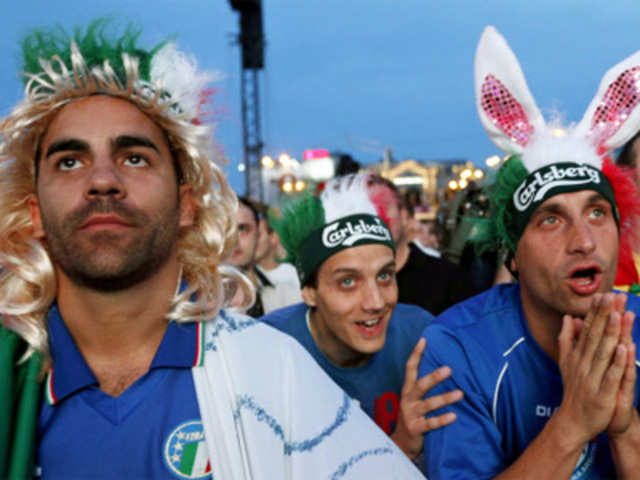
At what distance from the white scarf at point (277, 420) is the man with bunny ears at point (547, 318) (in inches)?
15.5

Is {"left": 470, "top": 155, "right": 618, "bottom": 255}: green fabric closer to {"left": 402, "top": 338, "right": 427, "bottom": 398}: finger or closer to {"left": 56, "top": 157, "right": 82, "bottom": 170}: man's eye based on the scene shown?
{"left": 402, "top": 338, "right": 427, "bottom": 398}: finger

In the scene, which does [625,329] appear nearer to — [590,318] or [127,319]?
[590,318]

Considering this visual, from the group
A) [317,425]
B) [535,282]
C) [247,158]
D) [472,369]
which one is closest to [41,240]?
[317,425]

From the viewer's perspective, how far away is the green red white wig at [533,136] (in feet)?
7.68

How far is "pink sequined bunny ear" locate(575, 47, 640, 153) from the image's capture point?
2.46m

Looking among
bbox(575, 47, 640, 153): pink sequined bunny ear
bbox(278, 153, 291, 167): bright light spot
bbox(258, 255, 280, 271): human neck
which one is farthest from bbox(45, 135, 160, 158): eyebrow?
bbox(278, 153, 291, 167): bright light spot

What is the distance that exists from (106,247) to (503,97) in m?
1.63

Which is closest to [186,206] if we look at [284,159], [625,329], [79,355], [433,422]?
[79,355]

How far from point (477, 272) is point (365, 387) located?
2.33 meters

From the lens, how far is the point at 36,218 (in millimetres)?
2064

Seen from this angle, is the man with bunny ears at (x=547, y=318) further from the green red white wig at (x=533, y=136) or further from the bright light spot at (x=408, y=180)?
the bright light spot at (x=408, y=180)

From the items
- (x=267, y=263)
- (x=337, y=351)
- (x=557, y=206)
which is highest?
(x=267, y=263)

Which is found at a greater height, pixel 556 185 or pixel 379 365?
pixel 556 185

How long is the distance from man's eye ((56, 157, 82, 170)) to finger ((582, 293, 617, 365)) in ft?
5.28
